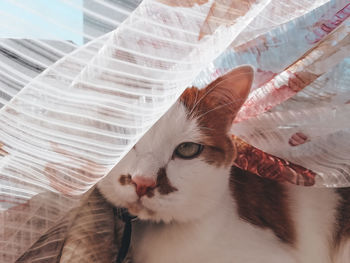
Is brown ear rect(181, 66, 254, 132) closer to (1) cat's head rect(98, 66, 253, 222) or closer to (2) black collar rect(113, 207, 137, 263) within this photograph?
(1) cat's head rect(98, 66, 253, 222)

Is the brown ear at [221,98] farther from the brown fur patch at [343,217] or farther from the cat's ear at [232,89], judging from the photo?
the brown fur patch at [343,217]

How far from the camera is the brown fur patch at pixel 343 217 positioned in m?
0.75

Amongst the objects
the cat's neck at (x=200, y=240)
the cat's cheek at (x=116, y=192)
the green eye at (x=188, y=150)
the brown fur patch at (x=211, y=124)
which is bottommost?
the cat's neck at (x=200, y=240)

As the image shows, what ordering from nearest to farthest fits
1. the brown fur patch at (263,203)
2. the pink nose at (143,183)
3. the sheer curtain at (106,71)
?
the sheer curtain at (106,71)
the pink nose at (143,183)
the brown fur patch at (263,203)

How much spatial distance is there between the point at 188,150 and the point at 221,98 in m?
0.10

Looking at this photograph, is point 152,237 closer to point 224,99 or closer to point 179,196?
point 179,196

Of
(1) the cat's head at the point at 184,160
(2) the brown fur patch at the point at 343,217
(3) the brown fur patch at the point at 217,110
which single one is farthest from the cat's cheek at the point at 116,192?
(2) the brown fur patch at the point at 343,217

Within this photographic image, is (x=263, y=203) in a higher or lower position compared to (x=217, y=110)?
lower

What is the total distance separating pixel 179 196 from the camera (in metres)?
0.60

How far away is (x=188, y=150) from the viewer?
64 cm

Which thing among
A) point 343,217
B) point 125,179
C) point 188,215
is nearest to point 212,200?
point 188,215

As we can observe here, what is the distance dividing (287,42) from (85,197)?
1.19 feet

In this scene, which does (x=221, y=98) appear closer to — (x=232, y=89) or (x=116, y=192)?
(x=232, y=89)

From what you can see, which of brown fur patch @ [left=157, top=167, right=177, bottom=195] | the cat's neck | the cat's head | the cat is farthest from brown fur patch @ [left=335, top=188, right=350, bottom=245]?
brown fur patch @ [left=157, top=167, right=177, bottom=195]
